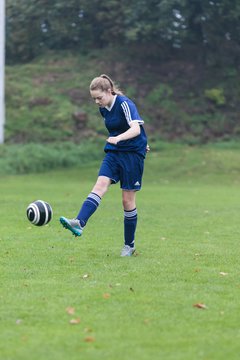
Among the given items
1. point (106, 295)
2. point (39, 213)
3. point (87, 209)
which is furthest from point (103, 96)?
point (106, 295)

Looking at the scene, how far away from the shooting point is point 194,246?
36.5 feet

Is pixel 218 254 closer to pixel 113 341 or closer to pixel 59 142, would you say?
pixel 113 341

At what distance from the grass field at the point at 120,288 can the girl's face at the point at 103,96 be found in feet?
6.54

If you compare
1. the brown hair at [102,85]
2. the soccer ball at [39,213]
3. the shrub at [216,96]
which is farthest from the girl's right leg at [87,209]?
the shrub at [216,96]

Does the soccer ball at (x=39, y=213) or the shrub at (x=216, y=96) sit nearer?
the soccer ball at (x=39, y=213)

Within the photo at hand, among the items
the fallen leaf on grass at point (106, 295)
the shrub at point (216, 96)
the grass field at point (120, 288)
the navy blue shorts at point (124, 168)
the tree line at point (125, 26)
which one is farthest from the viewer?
the shrub at point (216, 96)

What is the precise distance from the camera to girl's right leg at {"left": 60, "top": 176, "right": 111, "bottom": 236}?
29.8 ft

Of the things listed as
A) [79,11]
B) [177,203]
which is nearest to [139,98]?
[79,11]

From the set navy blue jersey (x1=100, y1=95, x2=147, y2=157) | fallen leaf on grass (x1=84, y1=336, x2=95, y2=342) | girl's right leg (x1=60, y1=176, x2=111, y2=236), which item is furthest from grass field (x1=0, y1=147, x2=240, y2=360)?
navy blue jersey (x1=100, y1=95, x2=147, y2=157)

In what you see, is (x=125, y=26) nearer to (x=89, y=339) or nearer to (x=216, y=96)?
(x=216, y=96)

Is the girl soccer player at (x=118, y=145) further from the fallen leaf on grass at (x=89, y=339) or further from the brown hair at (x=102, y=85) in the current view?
the fallen leaf on grass at (x=89, y=339)

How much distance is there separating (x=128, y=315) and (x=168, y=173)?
22.7 meters

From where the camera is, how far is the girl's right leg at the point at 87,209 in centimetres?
909

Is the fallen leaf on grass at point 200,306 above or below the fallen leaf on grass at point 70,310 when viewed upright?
below
